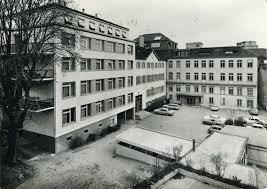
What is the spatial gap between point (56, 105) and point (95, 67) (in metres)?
7.59

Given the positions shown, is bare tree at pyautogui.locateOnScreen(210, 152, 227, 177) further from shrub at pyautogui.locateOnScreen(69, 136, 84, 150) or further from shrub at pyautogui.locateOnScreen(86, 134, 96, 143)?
shrub at pyautogui.locateOnScreen(86, 134, 96, 143)

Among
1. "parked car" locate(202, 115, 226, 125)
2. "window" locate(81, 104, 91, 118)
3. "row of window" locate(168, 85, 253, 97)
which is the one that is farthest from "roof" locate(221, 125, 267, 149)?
"row of window" locate(168, 85, 253, 97)

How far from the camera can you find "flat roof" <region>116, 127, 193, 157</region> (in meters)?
20.5

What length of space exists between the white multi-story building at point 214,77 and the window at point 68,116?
31.5 m

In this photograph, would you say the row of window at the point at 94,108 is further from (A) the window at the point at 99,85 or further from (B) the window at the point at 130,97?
(A) the window at the point at 99,85

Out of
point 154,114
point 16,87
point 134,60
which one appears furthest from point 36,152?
point 154,114

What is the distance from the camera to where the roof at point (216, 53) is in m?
44.7

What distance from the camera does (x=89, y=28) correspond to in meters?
27.8

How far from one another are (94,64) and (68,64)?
429 cm

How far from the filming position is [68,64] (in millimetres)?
23734

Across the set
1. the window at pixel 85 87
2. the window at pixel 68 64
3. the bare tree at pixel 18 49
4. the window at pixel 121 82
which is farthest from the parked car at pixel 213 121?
the bare tree at pixel 18 49

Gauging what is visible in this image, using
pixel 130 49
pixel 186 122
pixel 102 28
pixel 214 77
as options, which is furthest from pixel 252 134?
pixel 214 77

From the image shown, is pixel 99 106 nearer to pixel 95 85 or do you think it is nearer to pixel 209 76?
pixel 95 85

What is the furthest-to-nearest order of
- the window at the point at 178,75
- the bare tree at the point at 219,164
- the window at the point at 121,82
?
the window at the point at 178,75 < the window at the point at 121,82 < the bare tree at the point at 219,164
